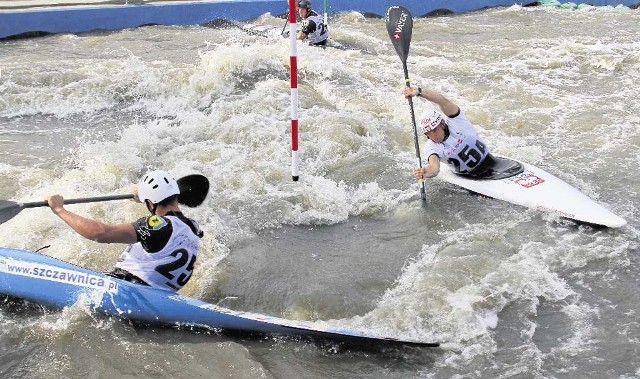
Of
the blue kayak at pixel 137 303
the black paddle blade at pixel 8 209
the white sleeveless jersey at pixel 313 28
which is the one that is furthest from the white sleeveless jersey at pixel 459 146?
the white sleeveless jersey at pixel 313 28

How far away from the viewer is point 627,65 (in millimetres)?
10336

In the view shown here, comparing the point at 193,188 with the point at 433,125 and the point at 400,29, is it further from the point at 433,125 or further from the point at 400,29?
the point at 400,29

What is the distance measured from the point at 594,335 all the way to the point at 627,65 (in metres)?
7.25

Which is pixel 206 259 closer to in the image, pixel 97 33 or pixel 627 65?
pixel 627 65

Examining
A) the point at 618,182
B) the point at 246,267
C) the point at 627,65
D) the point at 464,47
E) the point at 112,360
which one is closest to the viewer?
the point at 112,360

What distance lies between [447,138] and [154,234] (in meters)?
2.94

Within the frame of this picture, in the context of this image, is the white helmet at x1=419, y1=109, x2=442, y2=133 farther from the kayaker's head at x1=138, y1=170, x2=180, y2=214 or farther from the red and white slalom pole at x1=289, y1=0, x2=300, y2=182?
the kayaker's head at x1=138, y1=170, x2=180, y2=214

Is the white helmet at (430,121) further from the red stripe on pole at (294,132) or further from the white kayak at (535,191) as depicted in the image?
the red stripe on pole at (294,132)

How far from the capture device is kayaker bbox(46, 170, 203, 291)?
4.11 m

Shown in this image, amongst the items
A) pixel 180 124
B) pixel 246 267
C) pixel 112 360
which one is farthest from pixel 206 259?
pixel 180 124

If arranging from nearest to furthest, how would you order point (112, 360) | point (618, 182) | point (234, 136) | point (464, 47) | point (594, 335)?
point (112, 360) < point (594, 335) < point (618, 182) < point (234, 136) < point (464, 47)

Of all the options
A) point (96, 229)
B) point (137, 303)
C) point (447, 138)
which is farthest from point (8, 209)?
point (447, 138)

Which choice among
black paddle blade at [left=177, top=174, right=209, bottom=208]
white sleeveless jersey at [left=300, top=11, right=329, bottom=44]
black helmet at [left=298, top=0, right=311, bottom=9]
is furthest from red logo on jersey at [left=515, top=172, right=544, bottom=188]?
black helmet at [left=298, top=0, right=311, bottom=9]

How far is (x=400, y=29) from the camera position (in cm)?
730
